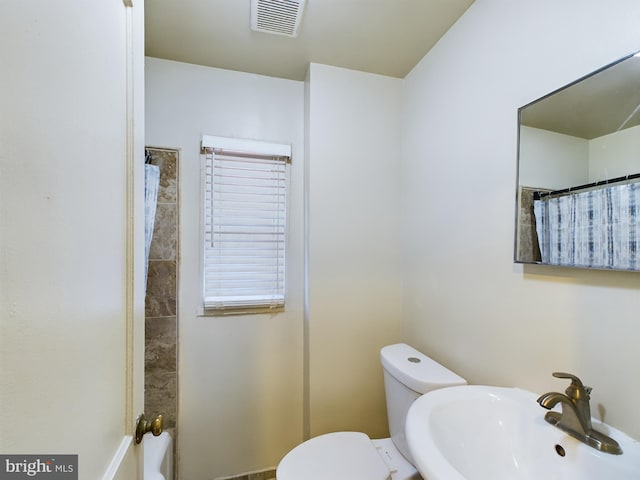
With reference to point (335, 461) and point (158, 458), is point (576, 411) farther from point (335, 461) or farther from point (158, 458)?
point (158, 458)

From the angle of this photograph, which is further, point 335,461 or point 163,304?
point 163,304

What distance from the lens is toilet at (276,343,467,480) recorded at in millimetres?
1106

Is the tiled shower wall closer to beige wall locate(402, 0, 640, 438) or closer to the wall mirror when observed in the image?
beige wall locate(402, 0, 640, 438)

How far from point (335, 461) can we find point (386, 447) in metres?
Answer: 0.27

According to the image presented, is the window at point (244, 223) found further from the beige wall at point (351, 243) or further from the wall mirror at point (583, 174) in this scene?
the wall mirror at point (583, 174)

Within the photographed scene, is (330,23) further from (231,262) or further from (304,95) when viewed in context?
(231,262)

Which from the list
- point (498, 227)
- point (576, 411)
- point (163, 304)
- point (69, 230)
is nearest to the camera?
point (69, 230)

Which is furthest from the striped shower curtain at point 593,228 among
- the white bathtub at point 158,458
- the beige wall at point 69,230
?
the white bathtub at point 158,458

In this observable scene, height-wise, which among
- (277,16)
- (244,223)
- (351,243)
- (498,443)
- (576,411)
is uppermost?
(277,16)

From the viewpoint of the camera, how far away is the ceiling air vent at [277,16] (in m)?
1.18

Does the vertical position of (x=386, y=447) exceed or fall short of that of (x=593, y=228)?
it falls short

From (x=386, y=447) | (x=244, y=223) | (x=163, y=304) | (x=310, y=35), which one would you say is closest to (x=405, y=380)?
(x=386, y=447)

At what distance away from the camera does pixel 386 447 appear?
4.24ft

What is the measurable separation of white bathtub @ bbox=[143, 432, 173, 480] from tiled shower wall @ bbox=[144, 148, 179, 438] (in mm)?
98
